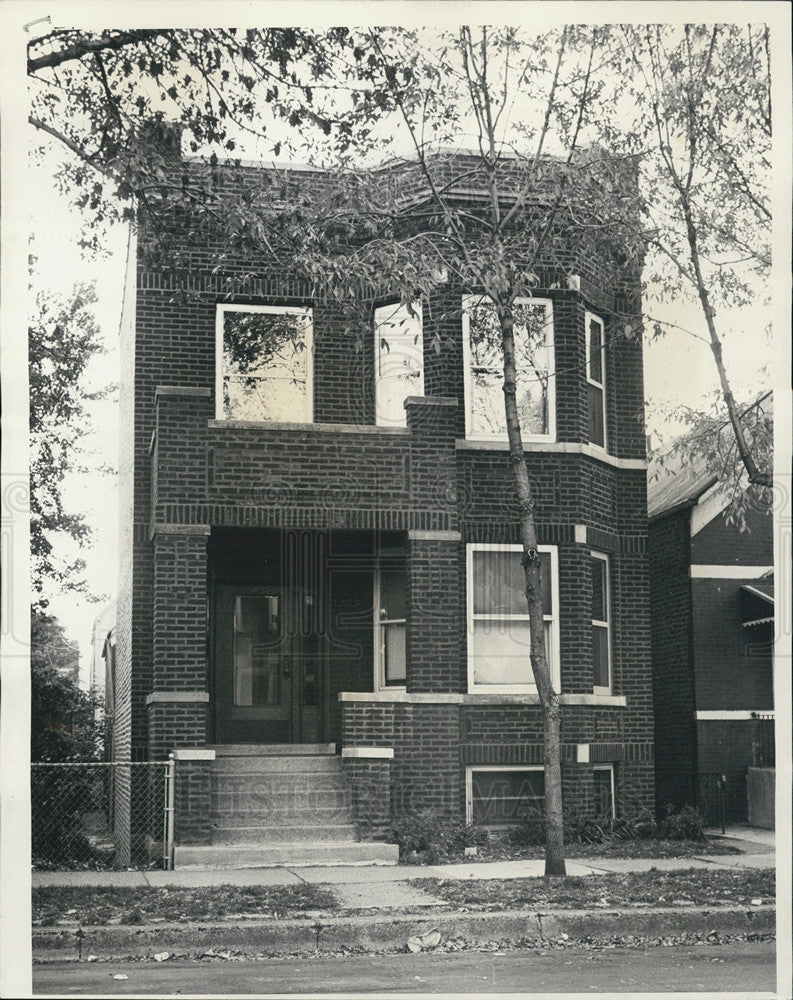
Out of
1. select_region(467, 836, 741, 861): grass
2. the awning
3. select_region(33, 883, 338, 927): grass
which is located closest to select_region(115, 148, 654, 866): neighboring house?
select_region(467, 836, 741, 861): grass

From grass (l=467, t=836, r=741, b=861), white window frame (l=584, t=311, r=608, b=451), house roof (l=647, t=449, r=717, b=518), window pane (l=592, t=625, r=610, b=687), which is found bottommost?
grass (l=467, t=836, r=741, b=861)

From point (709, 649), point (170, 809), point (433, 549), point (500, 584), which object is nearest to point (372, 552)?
point (433, 549)

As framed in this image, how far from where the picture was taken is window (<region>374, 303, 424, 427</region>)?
13883 mm

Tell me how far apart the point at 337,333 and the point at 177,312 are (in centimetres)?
173

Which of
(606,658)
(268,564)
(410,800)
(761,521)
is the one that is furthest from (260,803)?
(761,521)

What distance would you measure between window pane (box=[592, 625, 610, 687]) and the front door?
3028mm

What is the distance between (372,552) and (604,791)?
360 cm

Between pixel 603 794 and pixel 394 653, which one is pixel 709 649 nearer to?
pixel 603 794

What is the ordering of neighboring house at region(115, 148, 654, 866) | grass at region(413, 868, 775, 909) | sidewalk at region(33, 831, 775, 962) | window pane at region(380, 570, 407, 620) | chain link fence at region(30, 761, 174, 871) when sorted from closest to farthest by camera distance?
sidewalk at region(33, 831, 775, 962), grass at region(413, 868, 775, 909), chain link fence at region(30, 761, 174, 871), neighboring house at region(115, 148, 654, 866), window pane at region(380, 570, 407, 620)

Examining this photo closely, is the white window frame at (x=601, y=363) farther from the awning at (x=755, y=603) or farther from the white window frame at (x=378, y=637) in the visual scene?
the white window frame at (x=378, y=637)

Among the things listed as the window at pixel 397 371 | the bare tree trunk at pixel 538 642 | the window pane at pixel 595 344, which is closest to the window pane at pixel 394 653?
the window at pixel 397 371

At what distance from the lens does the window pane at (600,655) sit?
46.4ft

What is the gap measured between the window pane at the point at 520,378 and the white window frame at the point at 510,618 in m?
1.24

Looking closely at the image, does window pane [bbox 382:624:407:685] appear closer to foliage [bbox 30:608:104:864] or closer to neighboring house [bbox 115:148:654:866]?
neighboring house [bbox 115:148:654:866]
